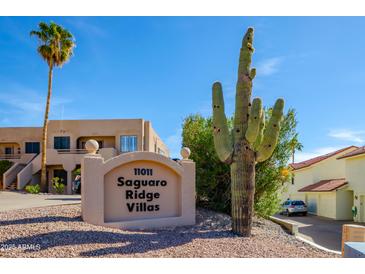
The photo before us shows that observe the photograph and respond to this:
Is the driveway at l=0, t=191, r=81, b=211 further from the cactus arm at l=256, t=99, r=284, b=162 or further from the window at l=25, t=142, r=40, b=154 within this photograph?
the window at l=25, t=142, r=40, b=154

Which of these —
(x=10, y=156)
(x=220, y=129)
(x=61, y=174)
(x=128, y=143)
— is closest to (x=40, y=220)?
(x=220, y=129)

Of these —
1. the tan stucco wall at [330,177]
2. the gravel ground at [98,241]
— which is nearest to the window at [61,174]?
the tan stucco wall at [330,177]

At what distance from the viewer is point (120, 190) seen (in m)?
11.3

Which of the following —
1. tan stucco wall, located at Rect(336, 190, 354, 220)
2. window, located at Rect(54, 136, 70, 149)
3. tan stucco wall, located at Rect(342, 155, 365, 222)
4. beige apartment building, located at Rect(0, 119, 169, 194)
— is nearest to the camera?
tan stucco wall, located at Rect(342, 155, 365, 222)

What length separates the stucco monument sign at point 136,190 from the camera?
10.6 metres

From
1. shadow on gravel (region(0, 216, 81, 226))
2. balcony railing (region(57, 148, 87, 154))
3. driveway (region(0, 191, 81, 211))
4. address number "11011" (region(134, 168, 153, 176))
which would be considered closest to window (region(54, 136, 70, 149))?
balcony railing (region(57, 148, 87, 154))

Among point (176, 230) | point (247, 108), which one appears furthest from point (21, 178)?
point (247, 108)

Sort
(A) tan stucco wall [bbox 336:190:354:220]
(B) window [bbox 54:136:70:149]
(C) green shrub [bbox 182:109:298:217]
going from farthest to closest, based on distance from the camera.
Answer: (B) window [bbox 54:136:70:149] < (A) tan stucco wall [bbox 336:190:354:220] < (C) green shrub [bbox 182:109:298:217]

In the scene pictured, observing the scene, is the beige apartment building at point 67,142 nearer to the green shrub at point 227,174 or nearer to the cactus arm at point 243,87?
the green shrub at point 227,174

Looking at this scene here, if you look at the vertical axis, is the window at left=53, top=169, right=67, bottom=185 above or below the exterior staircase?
above

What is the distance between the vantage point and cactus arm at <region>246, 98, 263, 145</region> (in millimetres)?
10491

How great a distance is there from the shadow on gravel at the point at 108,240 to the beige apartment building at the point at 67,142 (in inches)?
808

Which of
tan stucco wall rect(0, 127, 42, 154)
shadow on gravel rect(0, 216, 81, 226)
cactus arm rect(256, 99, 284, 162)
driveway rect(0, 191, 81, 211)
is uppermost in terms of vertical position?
tan stucco wall rect(0, 127, 42, 154)

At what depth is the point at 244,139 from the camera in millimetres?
11109
